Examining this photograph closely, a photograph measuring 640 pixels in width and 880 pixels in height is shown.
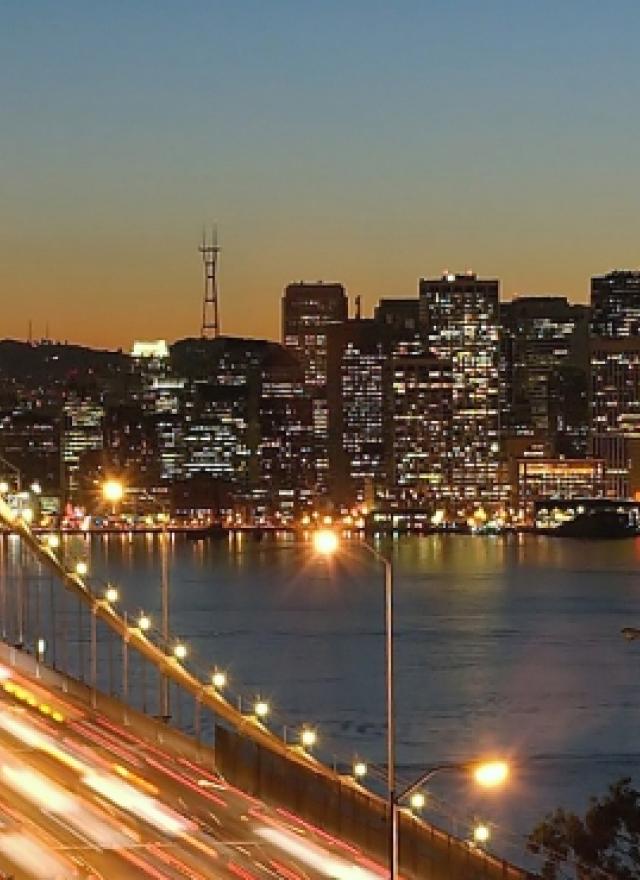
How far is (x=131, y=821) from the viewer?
55.0ft

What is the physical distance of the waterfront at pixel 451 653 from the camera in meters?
32.4

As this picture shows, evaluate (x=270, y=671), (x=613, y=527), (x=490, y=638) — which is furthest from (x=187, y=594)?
(x=613, y=527)

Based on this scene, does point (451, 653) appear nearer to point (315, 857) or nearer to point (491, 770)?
point (315, 857)

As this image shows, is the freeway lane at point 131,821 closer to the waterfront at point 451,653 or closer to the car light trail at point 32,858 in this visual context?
the car light trail at point 32,858

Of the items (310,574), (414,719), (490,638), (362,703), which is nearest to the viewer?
→ (414,719)

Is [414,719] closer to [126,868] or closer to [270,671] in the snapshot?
[270,671]

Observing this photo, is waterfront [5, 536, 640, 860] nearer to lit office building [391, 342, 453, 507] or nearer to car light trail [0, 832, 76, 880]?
car light trail [0, 832, 76, 880]

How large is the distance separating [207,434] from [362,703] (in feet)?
376

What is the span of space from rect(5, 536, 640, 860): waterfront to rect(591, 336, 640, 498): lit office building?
55.2 metres

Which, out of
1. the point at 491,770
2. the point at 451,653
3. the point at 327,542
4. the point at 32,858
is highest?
the point at 327,542

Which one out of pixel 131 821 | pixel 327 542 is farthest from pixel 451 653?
pixel 327 542

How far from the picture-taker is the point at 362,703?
39.8 m

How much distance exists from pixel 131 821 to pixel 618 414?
A: 14934cm

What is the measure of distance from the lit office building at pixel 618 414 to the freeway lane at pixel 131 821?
138835 millimetres
